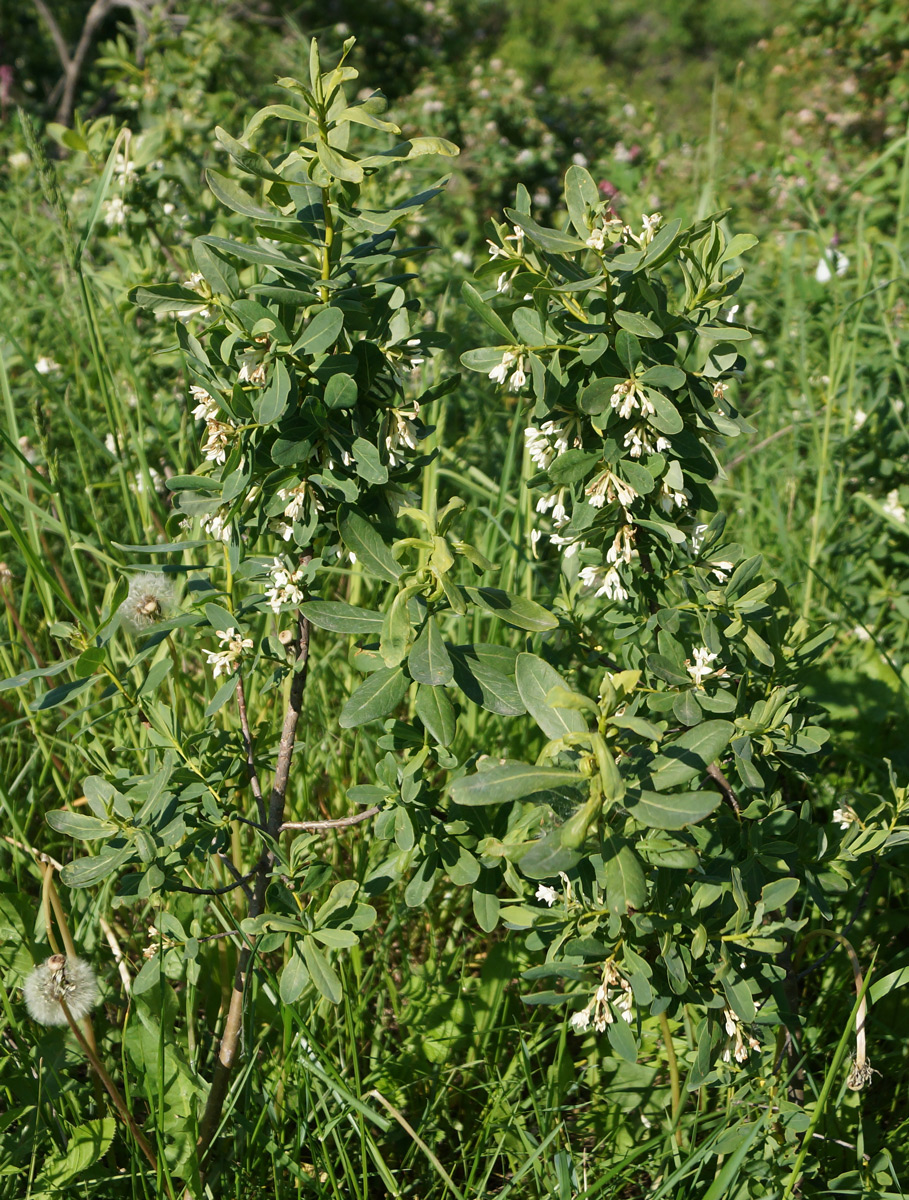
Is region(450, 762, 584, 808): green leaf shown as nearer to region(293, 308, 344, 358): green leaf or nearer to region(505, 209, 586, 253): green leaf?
region(293, 308, 344, 358): green leaf

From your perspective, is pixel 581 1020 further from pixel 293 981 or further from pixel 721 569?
pixel 721 569

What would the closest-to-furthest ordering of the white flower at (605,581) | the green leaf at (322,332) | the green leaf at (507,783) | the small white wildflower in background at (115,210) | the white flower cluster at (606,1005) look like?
1. the green leaf at (507,783)
2. the green leaf at (322,332)
3. the white flower cluster at (606,1005)
4. the white flower at (605,581)
5. the small white wildflower in background at (115,210)

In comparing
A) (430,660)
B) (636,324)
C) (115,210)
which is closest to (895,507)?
(636,324)

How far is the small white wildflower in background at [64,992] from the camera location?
124 cm

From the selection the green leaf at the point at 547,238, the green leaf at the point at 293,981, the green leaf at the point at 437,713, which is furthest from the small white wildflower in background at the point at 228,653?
the green leaf at the point at 547,238

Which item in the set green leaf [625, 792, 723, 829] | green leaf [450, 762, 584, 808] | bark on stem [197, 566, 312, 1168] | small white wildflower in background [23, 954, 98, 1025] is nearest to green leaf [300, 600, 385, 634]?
bark on stem [197, 566, 312, 1168]

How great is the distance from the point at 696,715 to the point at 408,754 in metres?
0.37

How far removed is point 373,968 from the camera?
1.54m

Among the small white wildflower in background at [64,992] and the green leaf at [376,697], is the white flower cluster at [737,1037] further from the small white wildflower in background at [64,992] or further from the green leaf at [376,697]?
the small white wildflower in background at [64,992]

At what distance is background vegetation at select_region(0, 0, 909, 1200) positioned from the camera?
1.32 metres

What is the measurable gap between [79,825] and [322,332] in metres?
0.70

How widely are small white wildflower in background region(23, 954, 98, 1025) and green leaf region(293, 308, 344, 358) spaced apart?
835mm

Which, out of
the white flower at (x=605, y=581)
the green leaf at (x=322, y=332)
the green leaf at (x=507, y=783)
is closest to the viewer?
the green leaf at (x=507, y=783)

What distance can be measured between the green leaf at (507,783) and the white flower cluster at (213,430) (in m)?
0.50
